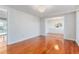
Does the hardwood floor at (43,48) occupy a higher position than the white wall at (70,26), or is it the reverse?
the white wall at (70,26)

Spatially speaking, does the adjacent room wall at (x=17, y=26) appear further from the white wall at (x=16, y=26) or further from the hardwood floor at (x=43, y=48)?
the hardwood floor at (x=43, y=48)

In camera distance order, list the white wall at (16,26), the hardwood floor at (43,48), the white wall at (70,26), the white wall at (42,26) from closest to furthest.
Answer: the hardwood floor at (43,48) → the white wall at (16,26) → the white wall at (70,26) → the white wall at (42,26)

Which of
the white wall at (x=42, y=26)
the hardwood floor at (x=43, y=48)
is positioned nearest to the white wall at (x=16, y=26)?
the hardwood floor at (x=43, y=48)

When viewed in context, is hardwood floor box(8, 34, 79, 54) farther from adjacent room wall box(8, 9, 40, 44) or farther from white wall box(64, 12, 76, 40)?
white wall box(64, 12, 76, 40)

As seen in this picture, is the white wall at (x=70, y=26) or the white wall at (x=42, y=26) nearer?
the white wall at (x=70, y=26)

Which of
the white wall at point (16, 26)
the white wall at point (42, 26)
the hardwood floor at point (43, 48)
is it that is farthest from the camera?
the white wall at point (42, 26)

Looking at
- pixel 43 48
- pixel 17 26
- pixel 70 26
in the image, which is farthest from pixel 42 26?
pixel 43 48

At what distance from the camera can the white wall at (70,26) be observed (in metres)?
5.40

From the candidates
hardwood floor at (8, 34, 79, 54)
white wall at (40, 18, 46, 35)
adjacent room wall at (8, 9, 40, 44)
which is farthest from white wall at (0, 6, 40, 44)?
white wall at (40, 18, 46, 35)

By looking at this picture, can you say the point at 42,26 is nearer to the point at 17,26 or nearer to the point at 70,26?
the point at 70,26
